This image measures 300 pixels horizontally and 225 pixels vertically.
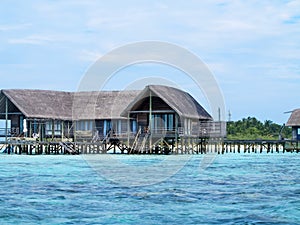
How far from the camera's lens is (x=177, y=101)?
143ft

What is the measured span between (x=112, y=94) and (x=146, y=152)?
22.9 feet

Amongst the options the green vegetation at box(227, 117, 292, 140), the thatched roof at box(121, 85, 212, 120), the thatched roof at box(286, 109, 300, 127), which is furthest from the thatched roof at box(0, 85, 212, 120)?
the green vegetation at box(227, 117, 292, 140)

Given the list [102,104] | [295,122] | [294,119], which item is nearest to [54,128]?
[102,104]

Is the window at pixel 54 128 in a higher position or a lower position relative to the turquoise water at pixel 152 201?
higher

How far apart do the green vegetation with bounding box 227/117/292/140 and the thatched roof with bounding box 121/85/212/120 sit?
2843cm

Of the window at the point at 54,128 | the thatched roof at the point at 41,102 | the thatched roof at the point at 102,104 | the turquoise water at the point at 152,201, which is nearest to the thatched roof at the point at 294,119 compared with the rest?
the thatched roof at the point at 102,104

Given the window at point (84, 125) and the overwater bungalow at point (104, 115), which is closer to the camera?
the overwater bungalow at point (104, 115)

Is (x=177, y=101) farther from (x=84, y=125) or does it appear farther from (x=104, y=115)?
(x=84, y=125)

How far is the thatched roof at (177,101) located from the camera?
1645 inches

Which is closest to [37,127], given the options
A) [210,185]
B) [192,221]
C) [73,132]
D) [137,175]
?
[73,132]

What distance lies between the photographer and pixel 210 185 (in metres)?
20.9

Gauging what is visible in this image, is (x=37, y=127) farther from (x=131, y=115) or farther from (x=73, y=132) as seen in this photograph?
(x=131, y=115)

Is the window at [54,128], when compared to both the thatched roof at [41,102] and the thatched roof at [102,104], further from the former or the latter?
the thatched roof at [102,104]

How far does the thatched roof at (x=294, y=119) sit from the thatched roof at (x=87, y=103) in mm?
7069
